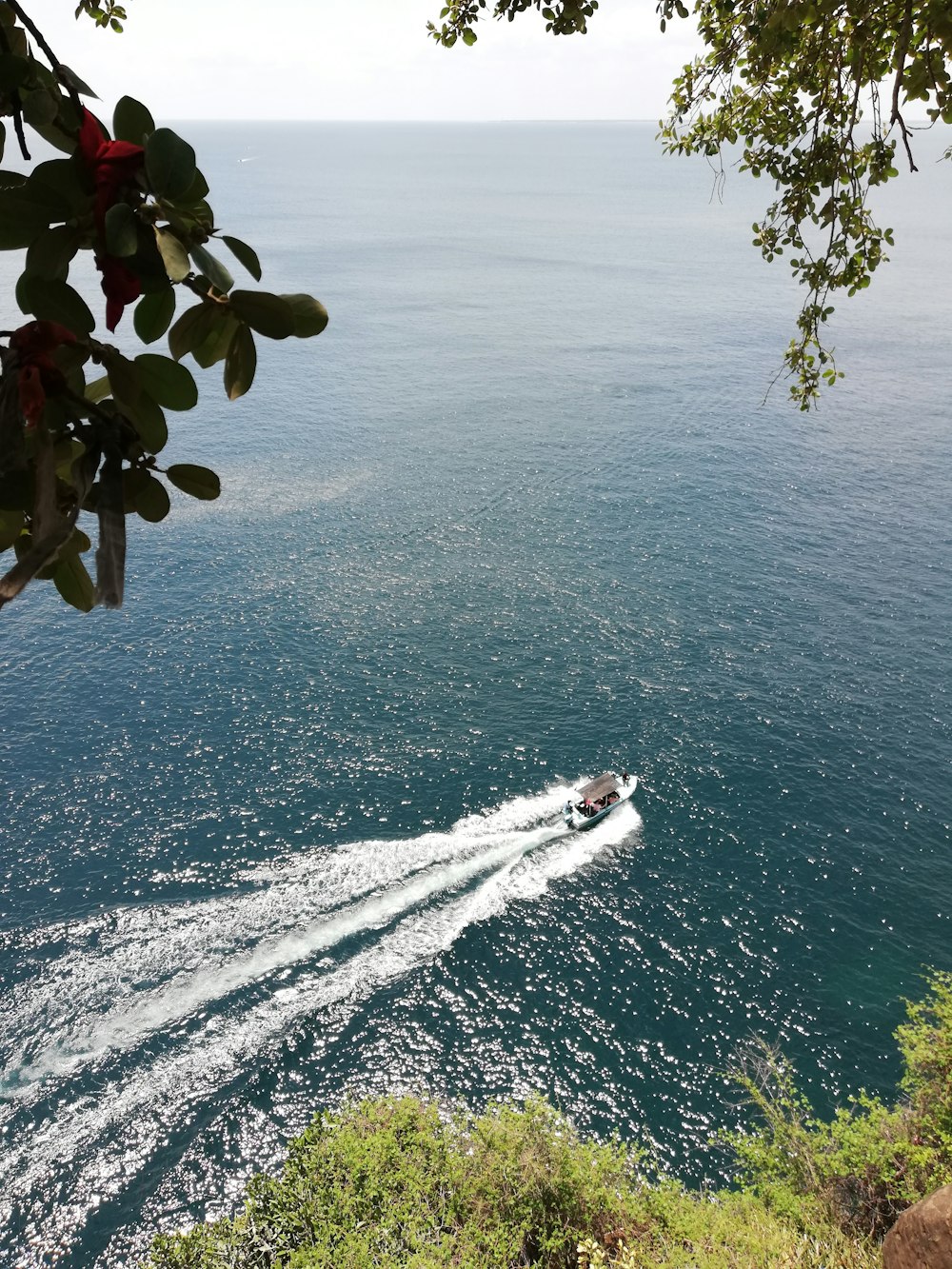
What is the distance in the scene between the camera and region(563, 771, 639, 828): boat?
1423 inches

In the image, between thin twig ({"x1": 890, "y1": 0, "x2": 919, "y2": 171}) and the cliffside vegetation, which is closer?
thin twig ({"x1": 890, "y1": 0, "x2": 919, "y2": 171})

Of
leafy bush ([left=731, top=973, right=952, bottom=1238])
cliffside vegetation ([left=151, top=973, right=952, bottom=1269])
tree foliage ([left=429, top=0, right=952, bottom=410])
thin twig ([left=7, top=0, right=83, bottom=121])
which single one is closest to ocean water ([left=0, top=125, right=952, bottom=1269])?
leafy bush ([left=731, top=973, right=952, bottom=1238])

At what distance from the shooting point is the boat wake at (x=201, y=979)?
2642 centimetres

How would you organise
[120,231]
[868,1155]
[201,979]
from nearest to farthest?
[120,231] → [868,1155] → [201,979]

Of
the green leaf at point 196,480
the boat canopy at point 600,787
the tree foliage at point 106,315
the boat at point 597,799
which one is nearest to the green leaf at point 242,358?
the tree foliage at point 106,315

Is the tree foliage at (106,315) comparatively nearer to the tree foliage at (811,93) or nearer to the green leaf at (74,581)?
the green leaf at (74,581)

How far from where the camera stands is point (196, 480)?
2.10 meters

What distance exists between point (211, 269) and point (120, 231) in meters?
0.19

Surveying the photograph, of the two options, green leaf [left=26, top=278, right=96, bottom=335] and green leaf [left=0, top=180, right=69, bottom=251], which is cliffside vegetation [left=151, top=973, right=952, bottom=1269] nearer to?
green leaf [left=26, top=278, right=96, bottom=335]

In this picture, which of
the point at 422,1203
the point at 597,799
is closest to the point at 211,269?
the point at 422,1203

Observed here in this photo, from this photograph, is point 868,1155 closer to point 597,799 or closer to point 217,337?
point 597,799

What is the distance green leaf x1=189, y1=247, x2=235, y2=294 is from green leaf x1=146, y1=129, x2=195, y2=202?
0.11 m

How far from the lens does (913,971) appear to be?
32.0m

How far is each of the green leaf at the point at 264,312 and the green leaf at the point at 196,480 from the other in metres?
0.36
